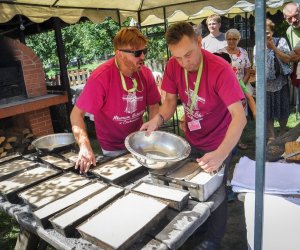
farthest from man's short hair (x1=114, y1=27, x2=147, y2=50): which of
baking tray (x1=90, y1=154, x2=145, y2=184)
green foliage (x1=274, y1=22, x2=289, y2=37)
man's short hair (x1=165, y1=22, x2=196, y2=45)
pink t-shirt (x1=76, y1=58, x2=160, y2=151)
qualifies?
green foliage (x1=274, y1=22, x2=289, y2=37)

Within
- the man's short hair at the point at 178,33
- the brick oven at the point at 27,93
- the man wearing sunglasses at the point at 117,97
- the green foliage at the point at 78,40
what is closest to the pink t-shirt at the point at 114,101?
the man wearing sunglasses at the point at 117,97

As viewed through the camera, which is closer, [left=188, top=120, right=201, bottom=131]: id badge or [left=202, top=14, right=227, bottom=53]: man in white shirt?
[left=188, top=120, right=201, bottom=131]: id badge

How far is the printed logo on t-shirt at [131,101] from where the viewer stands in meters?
2.32

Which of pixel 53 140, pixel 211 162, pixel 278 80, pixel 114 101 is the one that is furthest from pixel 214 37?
pixel 211 162

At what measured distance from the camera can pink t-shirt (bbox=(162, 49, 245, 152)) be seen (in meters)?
1.84

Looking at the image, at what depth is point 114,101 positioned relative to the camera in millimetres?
2287

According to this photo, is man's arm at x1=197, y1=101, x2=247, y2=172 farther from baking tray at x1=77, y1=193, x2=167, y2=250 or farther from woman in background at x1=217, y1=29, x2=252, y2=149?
woman in background at x1=217, y1=29, x2=252, y2=149

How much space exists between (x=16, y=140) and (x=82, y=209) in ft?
14.6

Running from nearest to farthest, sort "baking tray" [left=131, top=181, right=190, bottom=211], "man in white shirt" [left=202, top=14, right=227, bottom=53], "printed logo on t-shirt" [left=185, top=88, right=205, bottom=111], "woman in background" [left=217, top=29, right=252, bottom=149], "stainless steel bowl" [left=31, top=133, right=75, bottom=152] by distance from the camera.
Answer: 1. "baking tray" [left=131, top=181, right=190, bottom=211]
2. "printed logo on t-shirt" [left=185, top=88, right=205, bottom=111]
3. "stainless steel bowl" [left=31, top=133, right=75, bottom=152]
4. "woman in background" [left=217, top=29, right=252, bottom=149]
5. "man in white shirt" [left=202, top=14, right=227, bottom=53]

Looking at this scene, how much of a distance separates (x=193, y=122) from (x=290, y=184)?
2.55 feet

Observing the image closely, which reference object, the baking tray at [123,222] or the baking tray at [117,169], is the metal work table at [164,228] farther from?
the baking tray at [117,169]

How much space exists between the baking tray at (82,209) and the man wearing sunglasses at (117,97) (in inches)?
15.3

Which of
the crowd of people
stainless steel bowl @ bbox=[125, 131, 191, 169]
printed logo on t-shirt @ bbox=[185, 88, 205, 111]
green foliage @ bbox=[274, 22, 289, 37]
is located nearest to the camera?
the crowd of people

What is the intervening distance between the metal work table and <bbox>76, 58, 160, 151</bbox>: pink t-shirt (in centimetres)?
90
